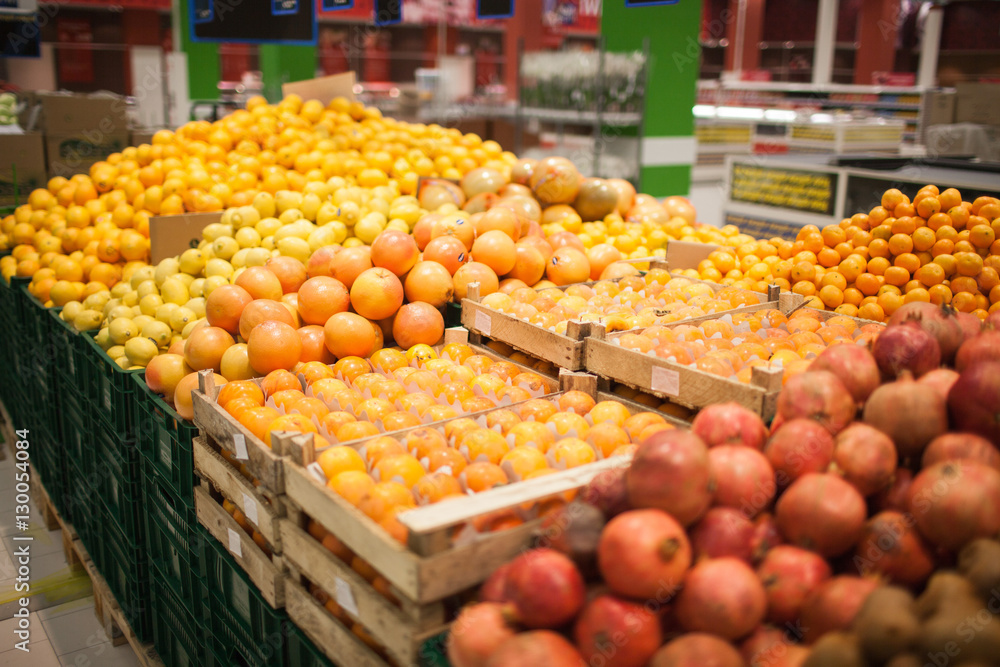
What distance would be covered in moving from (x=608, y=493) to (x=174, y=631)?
1.99 metres

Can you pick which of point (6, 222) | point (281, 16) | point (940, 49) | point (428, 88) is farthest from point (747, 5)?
point (6, 222)

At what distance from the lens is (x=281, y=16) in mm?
5219

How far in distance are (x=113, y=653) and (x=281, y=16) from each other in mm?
4154

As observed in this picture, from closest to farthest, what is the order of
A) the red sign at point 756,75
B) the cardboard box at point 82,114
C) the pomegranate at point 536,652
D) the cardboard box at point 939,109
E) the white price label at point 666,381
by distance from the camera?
1. the pomegranate at point 536,652
2. the white price label at point 666,381
3. the cardboard box at point 82,114
4. the cardboard box at point 939,109
5. the red sign at point 756,75

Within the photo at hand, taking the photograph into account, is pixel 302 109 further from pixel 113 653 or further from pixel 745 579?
pixel 745 579

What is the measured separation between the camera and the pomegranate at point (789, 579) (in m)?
1.15

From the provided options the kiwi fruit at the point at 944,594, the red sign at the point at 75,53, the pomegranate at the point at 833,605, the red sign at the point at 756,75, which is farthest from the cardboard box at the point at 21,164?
the red sign at the point at 756,75

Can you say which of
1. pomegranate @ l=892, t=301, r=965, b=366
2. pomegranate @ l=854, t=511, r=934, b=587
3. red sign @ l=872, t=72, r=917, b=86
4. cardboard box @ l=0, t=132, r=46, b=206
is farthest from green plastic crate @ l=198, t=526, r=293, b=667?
red sign @ l=872, t=72, r=917, b=86

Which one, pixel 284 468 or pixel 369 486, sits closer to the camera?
pixel 369 486

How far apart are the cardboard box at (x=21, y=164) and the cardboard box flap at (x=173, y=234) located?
2651 mm

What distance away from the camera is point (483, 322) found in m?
2.57

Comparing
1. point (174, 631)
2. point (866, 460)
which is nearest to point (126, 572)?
point (174, 631)

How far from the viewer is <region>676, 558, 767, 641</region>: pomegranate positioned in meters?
1.09

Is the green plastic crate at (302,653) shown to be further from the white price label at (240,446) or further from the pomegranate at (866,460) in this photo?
the pomegranate at (866,460)
